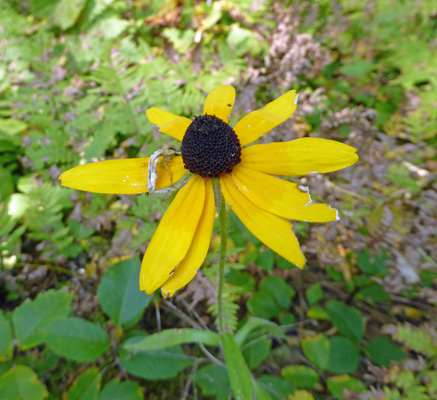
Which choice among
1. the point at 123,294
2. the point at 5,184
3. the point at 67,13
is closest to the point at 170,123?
the point at 123,294

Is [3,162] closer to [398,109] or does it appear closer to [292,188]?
[292,188]

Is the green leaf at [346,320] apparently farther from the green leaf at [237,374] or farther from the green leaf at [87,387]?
the green leaf at [87,387]

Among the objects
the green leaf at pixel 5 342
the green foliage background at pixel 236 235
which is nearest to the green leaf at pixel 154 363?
the green foliage background at pixel 236 235

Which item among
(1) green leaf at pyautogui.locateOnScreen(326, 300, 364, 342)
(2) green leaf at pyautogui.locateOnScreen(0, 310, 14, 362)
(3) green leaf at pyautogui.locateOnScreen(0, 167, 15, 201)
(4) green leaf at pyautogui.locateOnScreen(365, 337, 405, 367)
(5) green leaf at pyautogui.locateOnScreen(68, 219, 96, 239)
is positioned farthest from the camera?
(3) green leaf at pyautogui.locateOnScreen(0, 167, 15, 201)

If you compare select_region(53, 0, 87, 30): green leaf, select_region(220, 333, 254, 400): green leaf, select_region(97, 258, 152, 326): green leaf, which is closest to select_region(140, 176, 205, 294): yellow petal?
select_region(220, 333, 254, 400): green leaf

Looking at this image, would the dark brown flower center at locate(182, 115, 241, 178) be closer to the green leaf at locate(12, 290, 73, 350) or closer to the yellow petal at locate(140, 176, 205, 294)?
the yellow petal at locate(140, 176, 205, 294)

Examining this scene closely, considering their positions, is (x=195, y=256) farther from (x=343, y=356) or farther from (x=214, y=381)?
(x=343, y=356)
